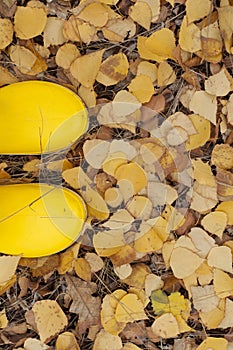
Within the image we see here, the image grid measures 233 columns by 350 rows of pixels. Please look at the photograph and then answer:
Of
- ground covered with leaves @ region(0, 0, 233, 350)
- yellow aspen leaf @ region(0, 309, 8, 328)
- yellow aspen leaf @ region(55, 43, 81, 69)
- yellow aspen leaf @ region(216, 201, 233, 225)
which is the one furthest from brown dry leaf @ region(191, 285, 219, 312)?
yellow aspen leaf @ region(55, 43, 81, 69)

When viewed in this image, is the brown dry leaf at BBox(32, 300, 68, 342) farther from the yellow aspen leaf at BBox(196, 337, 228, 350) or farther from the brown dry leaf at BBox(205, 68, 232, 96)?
the brown dry leaf at BBox(205, 68, 232, 96)

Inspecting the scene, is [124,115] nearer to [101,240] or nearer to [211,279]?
[101,240]

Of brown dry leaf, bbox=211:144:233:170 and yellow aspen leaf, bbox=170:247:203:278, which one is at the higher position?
brown dry leaf, bbox=211:144:233:170

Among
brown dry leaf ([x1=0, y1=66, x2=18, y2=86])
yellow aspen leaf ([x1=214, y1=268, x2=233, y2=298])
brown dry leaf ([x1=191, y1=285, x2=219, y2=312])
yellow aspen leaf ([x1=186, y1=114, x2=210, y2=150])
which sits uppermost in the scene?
brown dry leaf ([x1=0, y1=66, x2=18, y2=86])

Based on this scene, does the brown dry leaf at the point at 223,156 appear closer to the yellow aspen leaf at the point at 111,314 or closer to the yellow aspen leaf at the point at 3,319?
the yellow aspen leaf at the point at 111,314

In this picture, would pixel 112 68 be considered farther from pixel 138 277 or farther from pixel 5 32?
pixel 138 277
